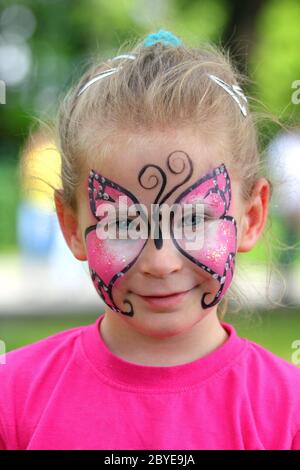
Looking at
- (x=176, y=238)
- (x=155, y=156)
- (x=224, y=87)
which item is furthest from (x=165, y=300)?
(x=224, y=87)

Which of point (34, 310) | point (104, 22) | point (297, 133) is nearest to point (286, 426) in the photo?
point (297, 133)

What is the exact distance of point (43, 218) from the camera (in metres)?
12.5

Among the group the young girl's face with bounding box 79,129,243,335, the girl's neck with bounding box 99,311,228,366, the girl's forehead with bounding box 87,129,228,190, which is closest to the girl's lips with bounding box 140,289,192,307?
the young girl's face with bounding box 79,129,243,335

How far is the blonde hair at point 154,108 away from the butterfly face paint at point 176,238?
0.42 feet

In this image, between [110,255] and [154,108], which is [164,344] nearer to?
[110,255]

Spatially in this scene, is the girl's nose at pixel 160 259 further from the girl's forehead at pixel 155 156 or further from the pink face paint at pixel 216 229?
the girl's forehead at pixel 155 156

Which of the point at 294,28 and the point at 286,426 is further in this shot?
the point at 294,28

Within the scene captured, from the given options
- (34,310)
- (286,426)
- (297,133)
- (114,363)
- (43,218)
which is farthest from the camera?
(43,218)

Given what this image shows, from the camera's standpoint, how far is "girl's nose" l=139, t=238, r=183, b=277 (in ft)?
8.29

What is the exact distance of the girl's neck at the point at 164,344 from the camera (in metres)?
2.81

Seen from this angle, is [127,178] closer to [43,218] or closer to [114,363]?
[114,363]

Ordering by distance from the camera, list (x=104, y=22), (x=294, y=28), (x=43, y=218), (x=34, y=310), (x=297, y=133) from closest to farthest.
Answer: (x=297, y=133) → (x=34, y=310) → (x=43, y=218) → (x=294, y=28) → (x=104, y=22)

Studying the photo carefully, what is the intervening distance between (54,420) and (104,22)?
64.3ft

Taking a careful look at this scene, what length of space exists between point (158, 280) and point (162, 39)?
1040 millimetres
